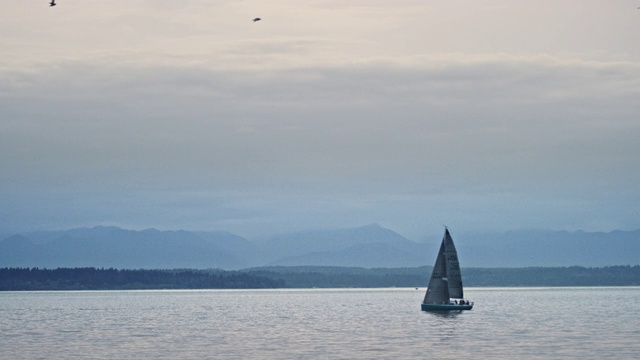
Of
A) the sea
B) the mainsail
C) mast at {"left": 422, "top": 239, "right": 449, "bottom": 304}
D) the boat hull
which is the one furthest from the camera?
the boat hull

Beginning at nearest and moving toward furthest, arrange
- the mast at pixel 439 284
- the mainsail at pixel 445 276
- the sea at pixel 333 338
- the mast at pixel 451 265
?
1. the sea at pixel 333 338
2. the mast at pixel 451 265
3. the mainsail at pixel 445 276
4. the mast at pixel 439 284

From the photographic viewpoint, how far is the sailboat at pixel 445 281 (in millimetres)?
126438

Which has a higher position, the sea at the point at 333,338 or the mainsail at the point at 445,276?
the mainsail at the point at 445,276

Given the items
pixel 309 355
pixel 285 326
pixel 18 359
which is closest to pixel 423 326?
pixel 285 326

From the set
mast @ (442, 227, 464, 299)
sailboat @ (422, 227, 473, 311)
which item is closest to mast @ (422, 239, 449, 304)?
sailboat @ (422, 227, 473, 311)

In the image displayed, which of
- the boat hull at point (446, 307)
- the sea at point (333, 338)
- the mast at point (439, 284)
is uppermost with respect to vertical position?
the mast at point (439, 284)

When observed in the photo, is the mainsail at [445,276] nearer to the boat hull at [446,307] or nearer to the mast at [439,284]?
the mast at [439,284]

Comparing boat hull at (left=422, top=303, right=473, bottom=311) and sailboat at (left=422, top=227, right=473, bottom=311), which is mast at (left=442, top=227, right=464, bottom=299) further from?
boat hull at (left=422, top=303, right=473, bottom=311)

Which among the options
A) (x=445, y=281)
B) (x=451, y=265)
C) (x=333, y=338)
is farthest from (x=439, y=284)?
(x=333, y=338)

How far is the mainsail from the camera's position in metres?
126

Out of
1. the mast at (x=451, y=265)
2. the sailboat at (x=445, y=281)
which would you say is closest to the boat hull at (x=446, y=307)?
the sailboat at (x=445, y=281)

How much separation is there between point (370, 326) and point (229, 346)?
29.7 metres

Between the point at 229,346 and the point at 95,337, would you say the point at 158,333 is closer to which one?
the point at 95,337

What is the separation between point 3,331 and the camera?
111m
